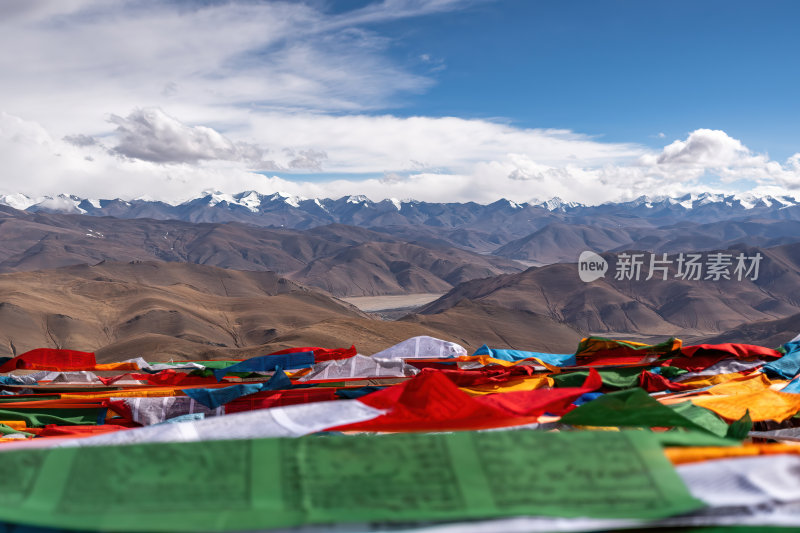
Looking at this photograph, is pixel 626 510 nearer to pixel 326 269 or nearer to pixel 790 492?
pixel 790 492

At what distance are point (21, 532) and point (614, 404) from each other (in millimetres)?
2250

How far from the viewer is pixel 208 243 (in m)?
197

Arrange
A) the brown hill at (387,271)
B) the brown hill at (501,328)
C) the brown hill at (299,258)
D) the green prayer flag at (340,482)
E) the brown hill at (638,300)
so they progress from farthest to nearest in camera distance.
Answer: the brown hill at (299,258), the brown hill at (387,271), the brown hill at (638,300), the brown hill at (501,328), the green prayer flag at (340,482)

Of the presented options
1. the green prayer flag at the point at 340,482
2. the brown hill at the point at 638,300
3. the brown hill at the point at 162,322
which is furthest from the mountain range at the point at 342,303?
the green prayer flag at the point at 340,482

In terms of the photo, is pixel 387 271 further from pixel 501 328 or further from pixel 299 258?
pixel 501 328

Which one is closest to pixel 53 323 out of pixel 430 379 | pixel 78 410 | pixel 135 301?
pixel 135 301

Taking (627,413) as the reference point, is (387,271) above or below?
below

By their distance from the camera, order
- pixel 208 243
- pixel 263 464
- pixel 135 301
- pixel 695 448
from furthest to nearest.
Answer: pixel 208 243
pixel 135 301
pixel 695 448
pixel 263 464

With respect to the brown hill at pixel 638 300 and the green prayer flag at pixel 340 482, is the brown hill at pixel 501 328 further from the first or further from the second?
the green prayer flag at pixel 340 482

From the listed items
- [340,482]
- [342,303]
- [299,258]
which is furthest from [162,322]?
[299,258]

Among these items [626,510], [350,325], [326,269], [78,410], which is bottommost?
[326,269]

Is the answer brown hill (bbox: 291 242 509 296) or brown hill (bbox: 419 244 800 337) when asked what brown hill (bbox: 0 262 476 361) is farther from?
brown hill (bbox: 291 242 509 296)

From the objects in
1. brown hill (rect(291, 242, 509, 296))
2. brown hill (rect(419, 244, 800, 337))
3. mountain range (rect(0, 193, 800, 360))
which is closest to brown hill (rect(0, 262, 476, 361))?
mountain range (rect(0, 193, 800, 360))

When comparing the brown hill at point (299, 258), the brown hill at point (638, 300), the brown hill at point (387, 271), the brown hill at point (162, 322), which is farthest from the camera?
the brown hill at point (299, 258)
